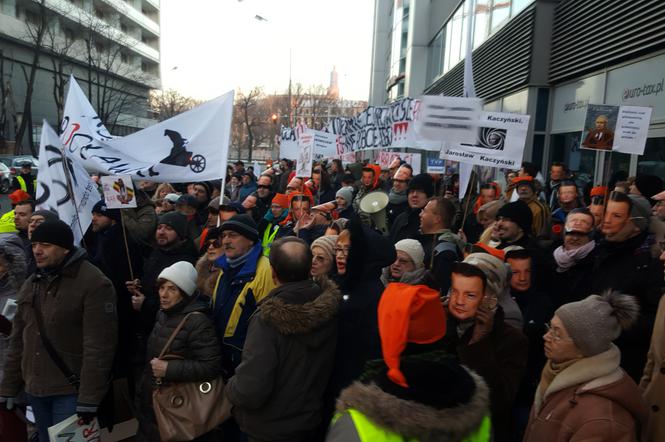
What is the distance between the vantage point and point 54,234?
341cm

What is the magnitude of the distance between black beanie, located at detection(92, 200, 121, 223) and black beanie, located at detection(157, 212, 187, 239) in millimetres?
786

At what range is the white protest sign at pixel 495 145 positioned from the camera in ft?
18.0

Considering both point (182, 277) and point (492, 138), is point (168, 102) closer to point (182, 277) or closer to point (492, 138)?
point (492, 138)

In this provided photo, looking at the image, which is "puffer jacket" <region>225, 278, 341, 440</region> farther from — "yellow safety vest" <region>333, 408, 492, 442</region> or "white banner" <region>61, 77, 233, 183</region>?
"white banner" <region>61, 77, 233, 183</region>

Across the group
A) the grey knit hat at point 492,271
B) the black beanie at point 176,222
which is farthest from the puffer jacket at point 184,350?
the grey knit hat at point 492,271

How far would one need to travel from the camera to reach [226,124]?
515 cm

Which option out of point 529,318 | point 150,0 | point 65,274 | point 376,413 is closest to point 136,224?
point 65,274

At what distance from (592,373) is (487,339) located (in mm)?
629

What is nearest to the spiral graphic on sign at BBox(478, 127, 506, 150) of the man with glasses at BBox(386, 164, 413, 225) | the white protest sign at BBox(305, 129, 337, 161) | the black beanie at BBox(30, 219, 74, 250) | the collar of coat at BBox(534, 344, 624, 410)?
the man with glasses at BBox(386, 164, 413, 225)

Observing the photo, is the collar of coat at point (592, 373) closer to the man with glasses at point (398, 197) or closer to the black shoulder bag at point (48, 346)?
the black shoulder bag at point (48, 346)

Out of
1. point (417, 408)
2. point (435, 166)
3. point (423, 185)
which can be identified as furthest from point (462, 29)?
A: point (417, 408)

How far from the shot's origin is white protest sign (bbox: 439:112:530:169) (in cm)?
548

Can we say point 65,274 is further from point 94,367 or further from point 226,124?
point 226,124

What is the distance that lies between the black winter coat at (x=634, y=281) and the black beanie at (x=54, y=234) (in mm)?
3552
